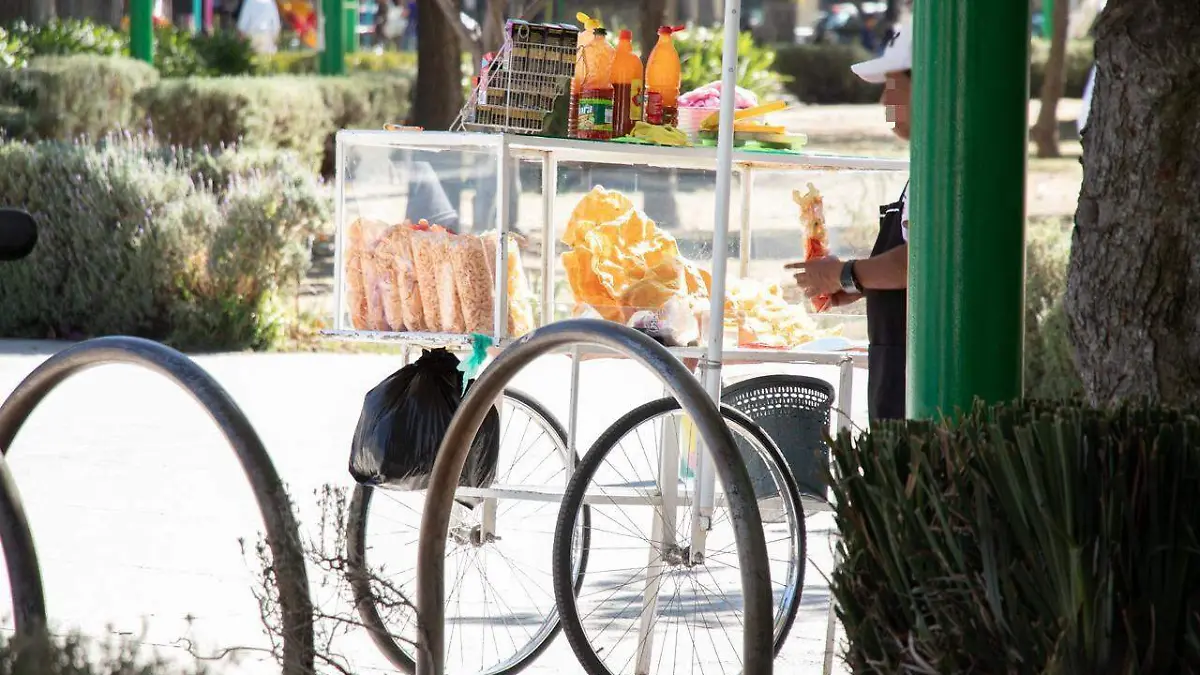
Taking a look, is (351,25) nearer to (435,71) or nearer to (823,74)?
(823,74)

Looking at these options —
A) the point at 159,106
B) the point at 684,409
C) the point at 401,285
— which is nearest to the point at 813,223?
the point at 401,285

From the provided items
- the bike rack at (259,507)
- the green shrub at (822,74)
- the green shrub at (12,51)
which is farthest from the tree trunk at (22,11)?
the bike rack at (259,507)

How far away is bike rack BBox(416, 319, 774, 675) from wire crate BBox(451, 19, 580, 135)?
4.62 feet

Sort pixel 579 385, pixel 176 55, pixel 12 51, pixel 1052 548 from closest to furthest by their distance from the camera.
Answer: pixel 1052 548, pixel 579 385, pixel 12 51, pixel 176 55

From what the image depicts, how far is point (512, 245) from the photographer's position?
461cm

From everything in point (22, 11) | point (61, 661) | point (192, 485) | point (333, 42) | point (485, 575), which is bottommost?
point (192, 485)

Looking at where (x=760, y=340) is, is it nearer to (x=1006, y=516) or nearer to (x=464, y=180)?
(x=464, y=180)

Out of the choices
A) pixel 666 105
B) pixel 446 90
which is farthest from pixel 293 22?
pixel 666 105

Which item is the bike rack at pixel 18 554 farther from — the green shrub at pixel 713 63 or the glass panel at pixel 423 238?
the green shrub at pixel 713 63

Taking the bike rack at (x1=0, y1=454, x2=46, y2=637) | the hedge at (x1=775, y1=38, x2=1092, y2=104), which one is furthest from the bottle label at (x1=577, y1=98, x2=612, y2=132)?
the hedge at (x1=775, y1=38, x2=1092, y2=104)

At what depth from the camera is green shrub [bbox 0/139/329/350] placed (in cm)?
1043

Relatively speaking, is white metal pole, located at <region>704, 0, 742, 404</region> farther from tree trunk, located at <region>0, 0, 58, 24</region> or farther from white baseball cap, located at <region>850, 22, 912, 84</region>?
tree trunk, located at <region>0, 0, 58, 24</region>

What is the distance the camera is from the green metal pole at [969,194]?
118 inches

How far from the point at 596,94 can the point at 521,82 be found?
256 millimetres
